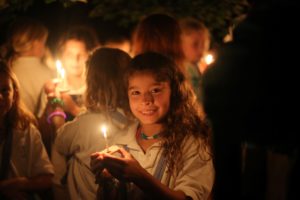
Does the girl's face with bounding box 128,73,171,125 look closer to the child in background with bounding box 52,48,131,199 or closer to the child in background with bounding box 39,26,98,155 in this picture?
the child in background with bounding box 52,48,131,199

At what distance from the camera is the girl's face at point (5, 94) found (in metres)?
3.08

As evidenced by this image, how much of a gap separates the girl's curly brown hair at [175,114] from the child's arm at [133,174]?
196 millimetres

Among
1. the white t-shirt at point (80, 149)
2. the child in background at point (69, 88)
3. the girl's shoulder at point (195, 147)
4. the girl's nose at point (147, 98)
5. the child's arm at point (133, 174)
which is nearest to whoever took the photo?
the child's arm at point (133, 174)

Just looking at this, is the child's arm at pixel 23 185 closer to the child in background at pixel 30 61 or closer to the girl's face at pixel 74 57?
the child in background at pixel 30 61

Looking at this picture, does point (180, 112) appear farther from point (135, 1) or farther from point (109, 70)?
point (135, 1)

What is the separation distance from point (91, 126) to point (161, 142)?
1.89 feet

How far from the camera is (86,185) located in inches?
114

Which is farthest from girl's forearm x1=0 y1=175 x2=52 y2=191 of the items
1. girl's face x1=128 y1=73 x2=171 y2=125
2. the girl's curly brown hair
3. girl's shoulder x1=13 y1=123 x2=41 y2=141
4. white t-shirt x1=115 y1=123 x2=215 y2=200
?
the girl's curly brown hair

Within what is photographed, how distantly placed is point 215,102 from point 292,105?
39cm

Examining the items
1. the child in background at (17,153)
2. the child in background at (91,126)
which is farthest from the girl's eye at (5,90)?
the child in background at (91,126)

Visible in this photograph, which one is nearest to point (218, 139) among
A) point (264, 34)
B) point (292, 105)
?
point (292, 105)

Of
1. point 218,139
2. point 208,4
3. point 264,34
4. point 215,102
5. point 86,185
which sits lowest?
point 86,185

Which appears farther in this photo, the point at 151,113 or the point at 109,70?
the point at 109,70

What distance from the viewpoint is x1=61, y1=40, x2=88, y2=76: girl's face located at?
4.54m
